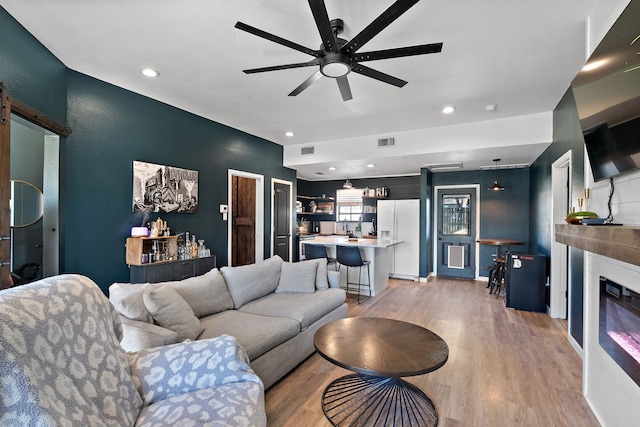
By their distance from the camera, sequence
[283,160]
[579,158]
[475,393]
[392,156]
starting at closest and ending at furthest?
[475,393] → [579,158] → [392,156] → [283,160]

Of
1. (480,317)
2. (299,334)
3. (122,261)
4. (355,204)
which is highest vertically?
(355,204)

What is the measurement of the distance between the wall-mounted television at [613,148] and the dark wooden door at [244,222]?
5010 millimetres

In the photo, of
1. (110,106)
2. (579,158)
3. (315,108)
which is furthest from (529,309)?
(110,106)

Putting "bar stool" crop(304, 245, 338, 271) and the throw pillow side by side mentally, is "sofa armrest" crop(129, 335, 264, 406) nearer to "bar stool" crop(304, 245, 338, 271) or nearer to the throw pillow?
the throw pillow

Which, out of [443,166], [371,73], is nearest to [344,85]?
[371,73]

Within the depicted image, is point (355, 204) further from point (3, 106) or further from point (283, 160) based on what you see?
point (3, 106)

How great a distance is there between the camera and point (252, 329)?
2.50 metres

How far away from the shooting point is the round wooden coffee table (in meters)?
1.89

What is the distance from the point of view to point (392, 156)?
5.41 metres

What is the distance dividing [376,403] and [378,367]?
0.65m

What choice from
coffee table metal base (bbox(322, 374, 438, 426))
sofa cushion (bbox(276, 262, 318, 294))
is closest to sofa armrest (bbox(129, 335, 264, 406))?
coffee table metal base (bbox(322, 374, 438, 426))

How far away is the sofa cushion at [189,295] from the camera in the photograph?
82.7 inches

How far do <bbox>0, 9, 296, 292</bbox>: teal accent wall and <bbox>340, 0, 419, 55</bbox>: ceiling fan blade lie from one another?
2518 millimetres

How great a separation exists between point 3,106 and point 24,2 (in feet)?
2.47
